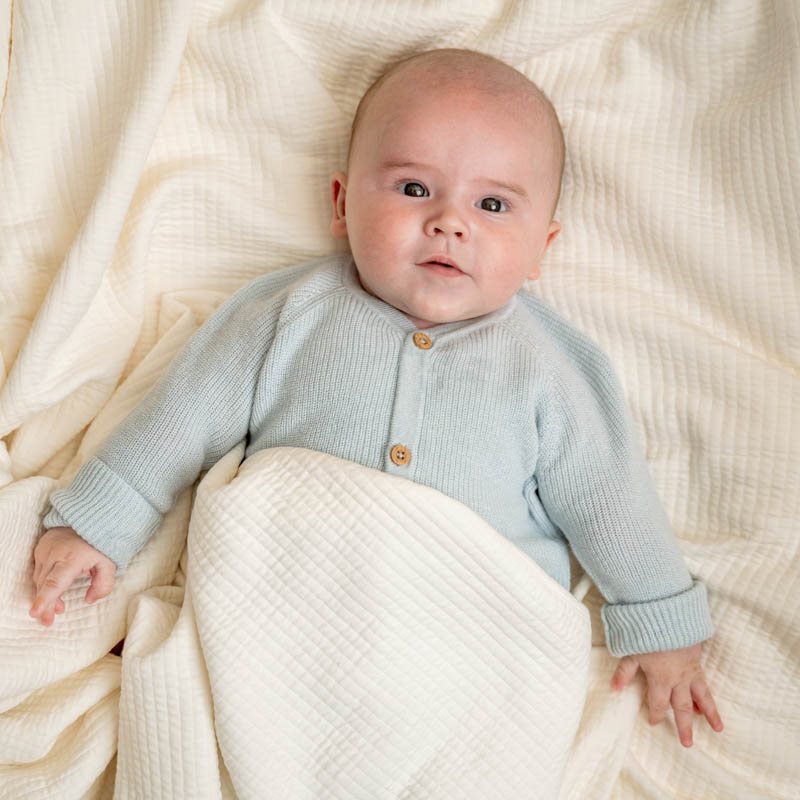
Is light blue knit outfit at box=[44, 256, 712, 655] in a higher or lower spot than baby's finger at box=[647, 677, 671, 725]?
higher

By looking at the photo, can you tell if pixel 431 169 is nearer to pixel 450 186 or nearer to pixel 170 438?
pixel 450 186

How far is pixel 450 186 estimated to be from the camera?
1402mm

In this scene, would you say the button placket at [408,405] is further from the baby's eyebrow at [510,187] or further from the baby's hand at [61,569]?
the baby's hand at [61,569]

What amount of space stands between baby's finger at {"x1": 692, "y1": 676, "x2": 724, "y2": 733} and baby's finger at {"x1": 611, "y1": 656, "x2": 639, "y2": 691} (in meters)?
0.09

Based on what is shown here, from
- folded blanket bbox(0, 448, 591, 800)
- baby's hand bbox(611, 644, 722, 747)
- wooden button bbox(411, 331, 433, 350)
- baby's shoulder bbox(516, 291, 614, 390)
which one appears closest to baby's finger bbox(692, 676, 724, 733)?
baby's hand bbox(611, 644, 722, 747)

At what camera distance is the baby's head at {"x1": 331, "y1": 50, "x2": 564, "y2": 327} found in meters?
1.40

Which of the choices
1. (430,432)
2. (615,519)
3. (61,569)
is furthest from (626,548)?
(61,569)

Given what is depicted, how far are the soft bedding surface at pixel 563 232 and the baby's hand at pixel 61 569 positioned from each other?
0.03 metres

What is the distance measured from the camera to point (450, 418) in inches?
55.9

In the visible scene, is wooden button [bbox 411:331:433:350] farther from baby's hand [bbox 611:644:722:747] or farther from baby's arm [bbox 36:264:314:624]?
baby's hand [bbox 611:644:722:747]

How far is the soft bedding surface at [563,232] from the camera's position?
1449 millimetres

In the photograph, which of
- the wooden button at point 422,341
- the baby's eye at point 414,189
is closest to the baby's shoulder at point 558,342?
the wooden button at point 422,341

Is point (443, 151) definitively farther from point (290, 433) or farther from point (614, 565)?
point (614, 565)

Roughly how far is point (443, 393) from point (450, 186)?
30 centimetres
